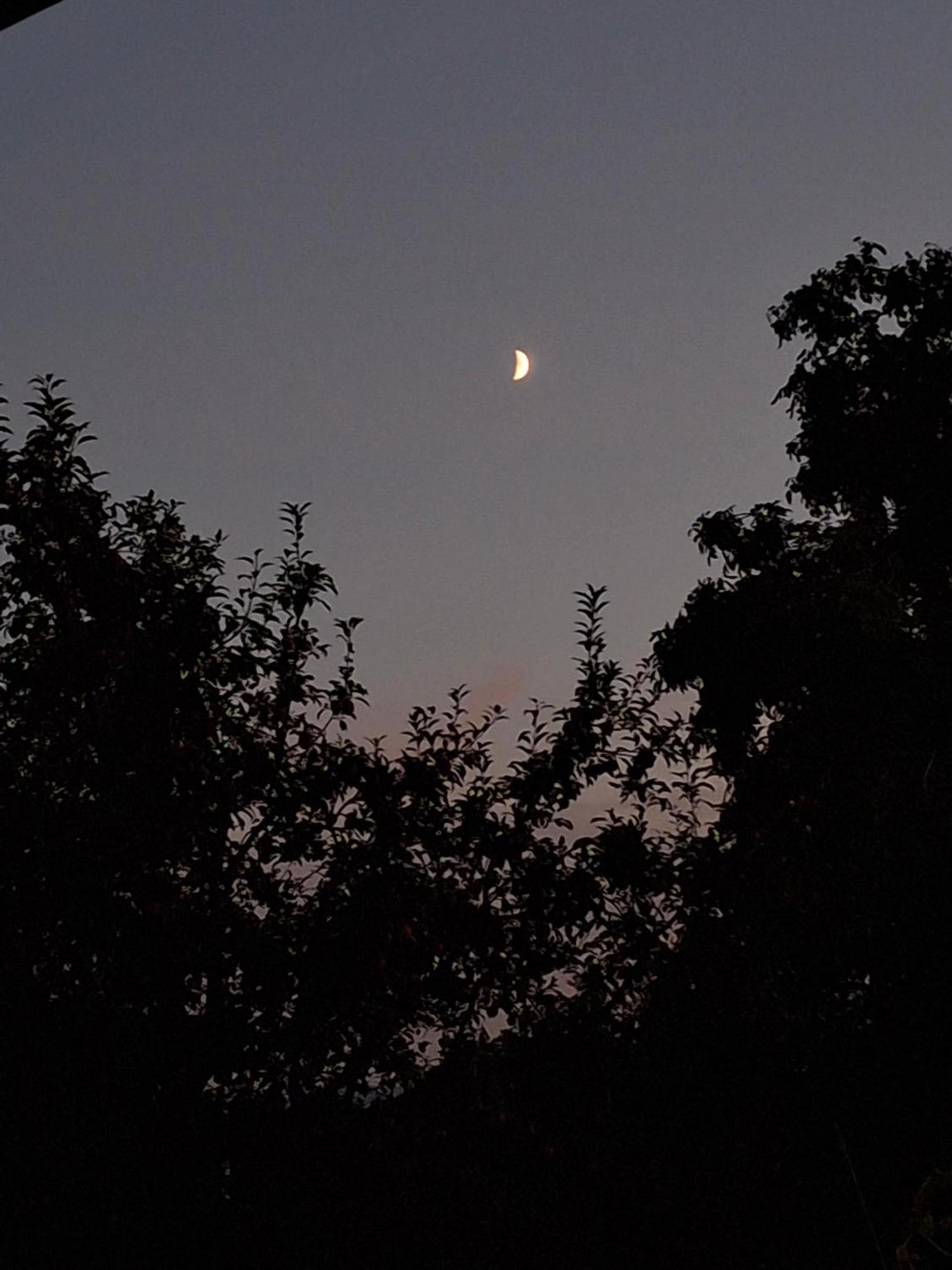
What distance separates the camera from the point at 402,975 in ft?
29.7

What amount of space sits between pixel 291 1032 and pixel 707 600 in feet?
44.8

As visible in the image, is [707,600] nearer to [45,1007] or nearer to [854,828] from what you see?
[854,828]

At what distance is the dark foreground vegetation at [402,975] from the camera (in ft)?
27.9

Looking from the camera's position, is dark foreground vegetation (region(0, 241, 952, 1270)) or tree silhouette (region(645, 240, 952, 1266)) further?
tree silhouette (region(645, 240, 952, 1266))

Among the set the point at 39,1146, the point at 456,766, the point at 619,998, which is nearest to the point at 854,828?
the point at 619,998

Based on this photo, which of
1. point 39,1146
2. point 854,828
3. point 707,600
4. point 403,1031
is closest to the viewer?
point 39,1146

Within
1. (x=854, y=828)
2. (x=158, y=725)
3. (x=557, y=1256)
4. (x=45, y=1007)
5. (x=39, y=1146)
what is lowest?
(x=557, y=1256)

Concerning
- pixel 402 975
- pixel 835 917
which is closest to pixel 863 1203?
pixel 402 975

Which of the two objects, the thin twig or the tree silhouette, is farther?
the tree silhouette

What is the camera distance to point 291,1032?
891 cm

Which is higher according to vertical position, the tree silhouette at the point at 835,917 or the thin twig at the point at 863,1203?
the tree silhouette at the point at 835,917

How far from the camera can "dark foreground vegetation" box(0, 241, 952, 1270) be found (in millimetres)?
8492

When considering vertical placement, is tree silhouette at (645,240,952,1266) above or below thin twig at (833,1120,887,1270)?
above

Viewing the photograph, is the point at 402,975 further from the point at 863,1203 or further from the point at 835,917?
the point at 835,917
